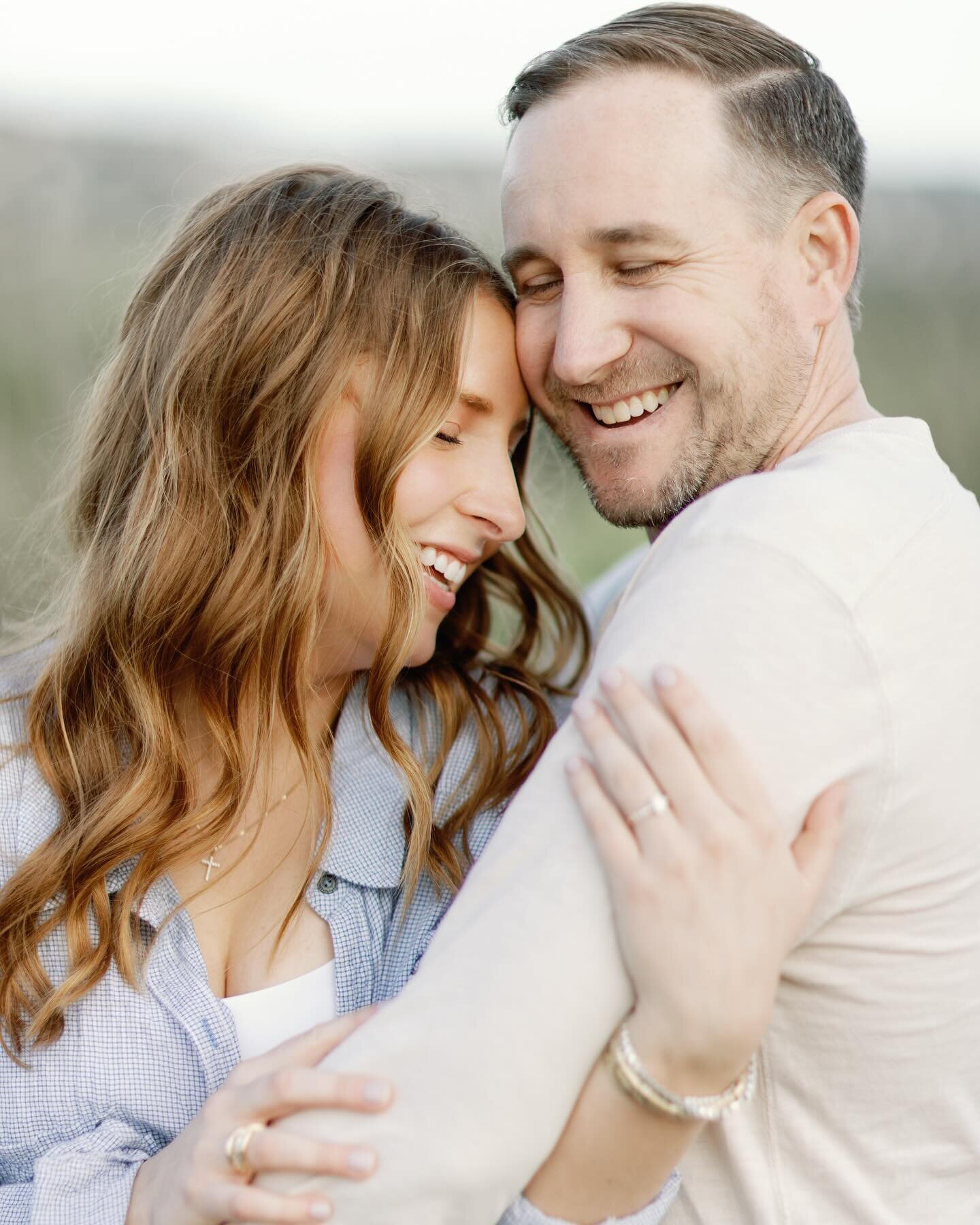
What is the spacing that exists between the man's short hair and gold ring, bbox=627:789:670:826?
122 cm


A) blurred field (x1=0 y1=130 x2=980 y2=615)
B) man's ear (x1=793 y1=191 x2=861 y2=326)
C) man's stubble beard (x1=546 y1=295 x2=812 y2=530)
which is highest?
man's ear (x1=793 y1=191 x2=861 y2=326)

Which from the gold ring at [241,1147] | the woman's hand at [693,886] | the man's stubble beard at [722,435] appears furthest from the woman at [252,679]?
the woman's hand at [693,886]

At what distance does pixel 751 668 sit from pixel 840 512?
0.88 ft

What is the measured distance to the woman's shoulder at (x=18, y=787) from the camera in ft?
7.02

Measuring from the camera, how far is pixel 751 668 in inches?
52.4

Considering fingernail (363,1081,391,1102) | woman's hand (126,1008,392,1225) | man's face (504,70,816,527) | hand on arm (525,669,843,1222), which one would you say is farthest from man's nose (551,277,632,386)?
fingernail (363,1081,391,1102)

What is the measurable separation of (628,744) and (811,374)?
3.33 ft

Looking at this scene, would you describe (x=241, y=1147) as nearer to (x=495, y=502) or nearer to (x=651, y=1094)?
(x=651, y=1094)

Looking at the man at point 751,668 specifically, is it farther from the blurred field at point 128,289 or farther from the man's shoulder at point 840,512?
the blurred field at point 128,289

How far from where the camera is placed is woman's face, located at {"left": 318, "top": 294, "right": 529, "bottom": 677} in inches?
87.0

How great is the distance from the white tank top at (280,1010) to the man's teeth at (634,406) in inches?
42.4

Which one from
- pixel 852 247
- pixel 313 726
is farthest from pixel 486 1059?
pixel 852 247

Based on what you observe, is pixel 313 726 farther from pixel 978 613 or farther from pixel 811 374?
pixel 978 613

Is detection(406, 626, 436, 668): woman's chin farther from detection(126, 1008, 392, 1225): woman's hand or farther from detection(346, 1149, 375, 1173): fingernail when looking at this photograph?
detection(346, 1149, 375, 1173): fingernail
